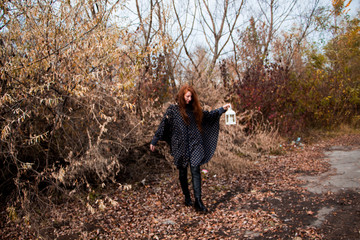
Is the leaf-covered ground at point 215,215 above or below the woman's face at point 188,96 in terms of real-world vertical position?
below

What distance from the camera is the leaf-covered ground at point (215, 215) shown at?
3277 millimetres

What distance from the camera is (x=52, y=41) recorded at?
3.74 metres

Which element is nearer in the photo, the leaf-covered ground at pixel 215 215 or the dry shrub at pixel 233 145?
the leaf-covered ground at pixel 215 215

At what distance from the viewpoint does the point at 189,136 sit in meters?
3.98

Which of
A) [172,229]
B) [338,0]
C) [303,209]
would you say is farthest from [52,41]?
[338,0]

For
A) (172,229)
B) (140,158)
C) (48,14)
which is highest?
(48,14)

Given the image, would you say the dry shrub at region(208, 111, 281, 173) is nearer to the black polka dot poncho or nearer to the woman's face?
the black polka dot poncho

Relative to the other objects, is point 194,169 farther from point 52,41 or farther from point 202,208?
point 52,41

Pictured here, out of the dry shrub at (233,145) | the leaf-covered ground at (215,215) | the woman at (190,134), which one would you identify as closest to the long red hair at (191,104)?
the woman at (190,134)

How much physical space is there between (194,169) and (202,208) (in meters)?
0.52

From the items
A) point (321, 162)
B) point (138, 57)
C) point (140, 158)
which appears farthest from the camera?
point (321, 162)

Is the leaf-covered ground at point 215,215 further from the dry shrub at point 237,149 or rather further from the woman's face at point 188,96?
the woman's face at point 188,96

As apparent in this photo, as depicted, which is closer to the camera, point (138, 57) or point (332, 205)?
point (332, 205)

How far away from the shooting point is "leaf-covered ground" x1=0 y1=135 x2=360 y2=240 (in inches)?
129
